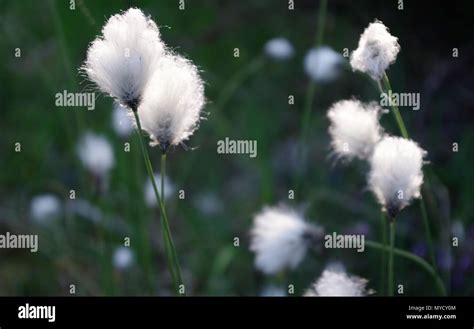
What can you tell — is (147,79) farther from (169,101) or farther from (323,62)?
(323,62)

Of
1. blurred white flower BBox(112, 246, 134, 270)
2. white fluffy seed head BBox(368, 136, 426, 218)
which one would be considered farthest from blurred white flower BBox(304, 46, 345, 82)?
white fluffy seed head BBox(368, 136, 426, 218)

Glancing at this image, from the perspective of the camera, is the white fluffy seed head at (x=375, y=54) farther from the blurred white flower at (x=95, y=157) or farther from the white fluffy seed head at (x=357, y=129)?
the blurred white flower at (x=95, y=157)

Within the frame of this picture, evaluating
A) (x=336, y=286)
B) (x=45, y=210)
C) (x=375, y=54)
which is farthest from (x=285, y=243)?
(x=45, y=210)

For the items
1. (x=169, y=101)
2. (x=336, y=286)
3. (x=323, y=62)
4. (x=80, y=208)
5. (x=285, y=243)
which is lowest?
(x=336, y=286)

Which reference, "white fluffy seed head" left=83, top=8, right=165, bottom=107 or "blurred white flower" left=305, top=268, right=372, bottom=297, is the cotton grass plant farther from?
"blurred white flower" left=305, top=268, right=372, bottom=297

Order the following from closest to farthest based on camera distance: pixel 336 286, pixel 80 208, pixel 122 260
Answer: pixel 336 286 → pixel 122 260 → pixel 80 208
